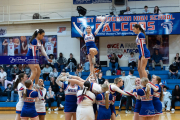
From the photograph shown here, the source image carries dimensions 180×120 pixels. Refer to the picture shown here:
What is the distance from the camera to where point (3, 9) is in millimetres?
17672

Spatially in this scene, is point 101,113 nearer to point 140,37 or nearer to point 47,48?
point 140,37

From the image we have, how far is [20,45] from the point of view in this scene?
17.7 metres

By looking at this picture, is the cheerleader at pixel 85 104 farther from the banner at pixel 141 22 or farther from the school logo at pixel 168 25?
the school logo at pixel 168 25

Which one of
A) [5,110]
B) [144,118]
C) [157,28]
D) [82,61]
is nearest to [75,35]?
[82,61]

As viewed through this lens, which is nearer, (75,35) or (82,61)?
(75,35)

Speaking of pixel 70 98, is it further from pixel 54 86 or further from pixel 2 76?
pixel 2 76

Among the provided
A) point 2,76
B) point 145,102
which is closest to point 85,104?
point 145,102

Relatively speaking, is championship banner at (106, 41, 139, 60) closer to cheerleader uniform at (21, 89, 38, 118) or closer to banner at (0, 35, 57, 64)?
banner at (0, 35, 57, 64)

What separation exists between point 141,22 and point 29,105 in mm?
10834

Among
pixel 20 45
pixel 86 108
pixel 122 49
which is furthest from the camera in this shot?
pixel 20 45

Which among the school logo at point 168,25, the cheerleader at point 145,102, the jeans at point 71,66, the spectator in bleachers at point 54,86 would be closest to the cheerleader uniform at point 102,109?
the cheerleader at point 145,102

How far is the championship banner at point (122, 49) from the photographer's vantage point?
55.0ft

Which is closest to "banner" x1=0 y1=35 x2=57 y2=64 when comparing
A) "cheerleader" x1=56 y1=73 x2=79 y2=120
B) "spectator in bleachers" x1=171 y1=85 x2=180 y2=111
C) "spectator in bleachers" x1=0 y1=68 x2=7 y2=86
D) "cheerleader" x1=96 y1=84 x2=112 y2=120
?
"spectator in bleachers" x1=0 y1=68 x2=7 y2=86

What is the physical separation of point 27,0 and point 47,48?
444 centimetres
